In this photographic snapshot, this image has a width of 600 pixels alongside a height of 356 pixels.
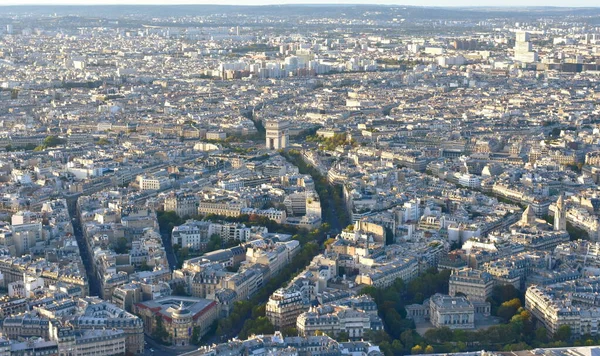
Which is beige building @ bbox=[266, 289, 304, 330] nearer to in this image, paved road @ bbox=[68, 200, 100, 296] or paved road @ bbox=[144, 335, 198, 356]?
paved road @ bbox=[144, 335, 198, 356]

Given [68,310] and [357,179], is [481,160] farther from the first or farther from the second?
[68,310]

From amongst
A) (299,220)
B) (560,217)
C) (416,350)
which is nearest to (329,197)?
(299,220)

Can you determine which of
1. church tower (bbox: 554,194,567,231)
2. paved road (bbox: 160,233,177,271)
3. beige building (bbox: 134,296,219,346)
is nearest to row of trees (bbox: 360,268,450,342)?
beige building (bbox: 134,296,219,346)

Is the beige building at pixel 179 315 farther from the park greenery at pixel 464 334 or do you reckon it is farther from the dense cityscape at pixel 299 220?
the park greenery at pixel 464 334

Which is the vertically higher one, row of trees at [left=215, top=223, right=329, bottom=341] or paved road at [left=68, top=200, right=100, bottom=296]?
row of trees at [left=215, top=223, right=329, bottom=341]

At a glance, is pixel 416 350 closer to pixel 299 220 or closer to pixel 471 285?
pixel 471 285

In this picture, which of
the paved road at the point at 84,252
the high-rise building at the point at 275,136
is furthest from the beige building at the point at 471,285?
the high-rise building at the point at 275,136
